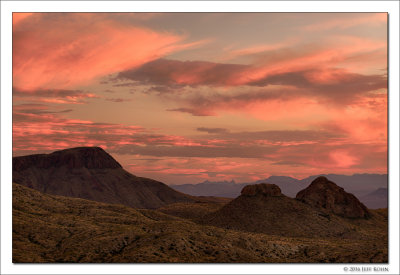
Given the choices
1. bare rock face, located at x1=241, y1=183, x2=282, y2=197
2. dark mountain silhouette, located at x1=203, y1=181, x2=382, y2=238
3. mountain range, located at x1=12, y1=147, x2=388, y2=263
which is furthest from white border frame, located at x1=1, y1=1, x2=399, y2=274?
bare rock face, located at x1=241, y1=183, x2=282, y2=197

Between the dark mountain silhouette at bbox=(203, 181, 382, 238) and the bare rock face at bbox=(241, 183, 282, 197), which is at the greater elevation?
the bare rock face at bbox=(241, 183, 282, 197)

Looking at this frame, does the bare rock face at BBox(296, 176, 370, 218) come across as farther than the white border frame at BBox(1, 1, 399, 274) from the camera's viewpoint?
Yes

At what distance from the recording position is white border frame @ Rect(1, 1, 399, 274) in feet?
161

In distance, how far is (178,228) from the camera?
2844 inches

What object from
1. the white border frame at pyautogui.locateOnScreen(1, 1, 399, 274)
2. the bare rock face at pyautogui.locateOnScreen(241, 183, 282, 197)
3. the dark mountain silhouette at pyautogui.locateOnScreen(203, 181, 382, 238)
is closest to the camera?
the white border frame at pyautogui.locateOnScreen(1, 1, 399, 274)

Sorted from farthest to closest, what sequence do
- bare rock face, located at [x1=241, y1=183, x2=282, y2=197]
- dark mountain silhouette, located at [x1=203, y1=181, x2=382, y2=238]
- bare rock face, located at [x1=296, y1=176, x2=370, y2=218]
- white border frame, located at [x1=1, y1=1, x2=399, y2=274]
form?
bare rock face, located at [x1=296, y1=176, x2=370, y2=218] → bare rock face, located at [x1=241, y1=183, x2=282, y2=197] → dark mountain silhouette, located at [x1=203, y1=181, x2=382, y2=238] → white border frame, located at [x1=1, y1=1, x2=399, y2=274]

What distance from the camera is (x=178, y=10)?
55.0 m

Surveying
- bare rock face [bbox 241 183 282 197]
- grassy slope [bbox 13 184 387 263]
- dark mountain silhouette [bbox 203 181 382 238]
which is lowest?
dark mountain silhouette [bbox 203 181 382 238]

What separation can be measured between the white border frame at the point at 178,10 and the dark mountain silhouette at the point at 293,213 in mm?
50777

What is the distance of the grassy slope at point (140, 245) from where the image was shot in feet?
190

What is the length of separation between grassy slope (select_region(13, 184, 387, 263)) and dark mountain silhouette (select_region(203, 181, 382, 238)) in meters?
24.9

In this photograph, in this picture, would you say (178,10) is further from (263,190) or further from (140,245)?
(263,190)

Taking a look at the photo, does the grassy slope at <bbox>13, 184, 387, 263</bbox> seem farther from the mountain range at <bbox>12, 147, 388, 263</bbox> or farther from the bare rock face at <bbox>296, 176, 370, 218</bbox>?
the bare rock face at <bbox>296, 176, 370, 218</bbox>

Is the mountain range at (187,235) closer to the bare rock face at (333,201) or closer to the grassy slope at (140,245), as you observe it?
the grassy slope at (140,245)
